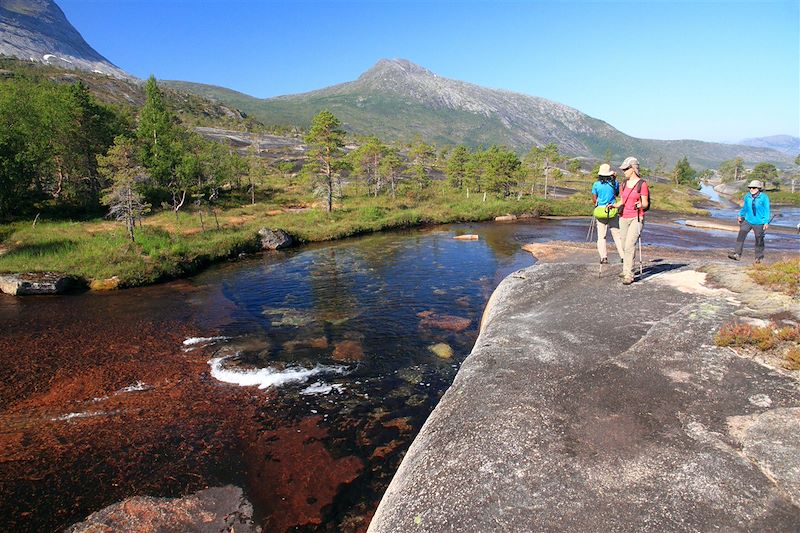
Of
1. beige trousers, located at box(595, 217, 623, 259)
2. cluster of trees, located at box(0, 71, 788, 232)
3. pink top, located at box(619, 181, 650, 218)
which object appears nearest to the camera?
pink top, located at box(619, 181, 650, 218)

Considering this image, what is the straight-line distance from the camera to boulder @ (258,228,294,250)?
107 feet

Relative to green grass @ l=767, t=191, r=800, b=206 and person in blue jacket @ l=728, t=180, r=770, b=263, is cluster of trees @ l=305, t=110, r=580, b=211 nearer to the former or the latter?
person in blue jacket @ l=728, t=180, r=770, b=263

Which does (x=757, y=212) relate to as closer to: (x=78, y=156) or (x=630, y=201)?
(x=630, y=201)

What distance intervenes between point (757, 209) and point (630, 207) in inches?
210

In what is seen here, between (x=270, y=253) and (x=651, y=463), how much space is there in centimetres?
2947

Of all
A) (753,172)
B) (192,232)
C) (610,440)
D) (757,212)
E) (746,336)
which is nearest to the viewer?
(610,440)

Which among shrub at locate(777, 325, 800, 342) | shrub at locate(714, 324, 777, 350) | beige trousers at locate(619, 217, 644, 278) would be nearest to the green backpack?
beige trousers at locate(619, 217, 644, 278)

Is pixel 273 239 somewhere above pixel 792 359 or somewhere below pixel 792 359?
below

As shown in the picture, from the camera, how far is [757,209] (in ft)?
42.6

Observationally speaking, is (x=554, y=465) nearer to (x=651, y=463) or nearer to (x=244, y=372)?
(x=651, y=463)

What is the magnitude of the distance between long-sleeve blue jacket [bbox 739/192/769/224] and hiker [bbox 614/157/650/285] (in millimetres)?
4610

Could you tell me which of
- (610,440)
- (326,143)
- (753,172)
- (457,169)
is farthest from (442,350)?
(753,172)

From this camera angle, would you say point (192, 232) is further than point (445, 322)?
Yes

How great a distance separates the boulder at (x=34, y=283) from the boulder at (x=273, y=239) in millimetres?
13329
